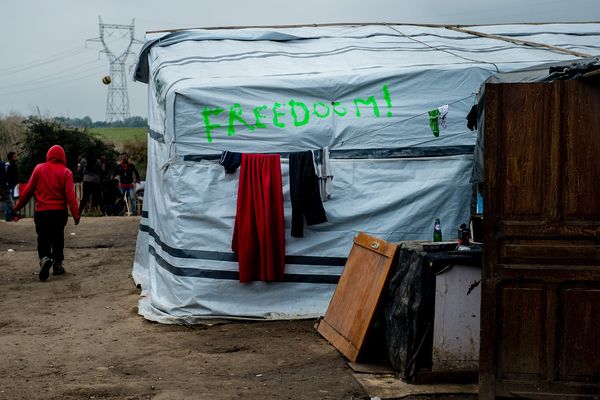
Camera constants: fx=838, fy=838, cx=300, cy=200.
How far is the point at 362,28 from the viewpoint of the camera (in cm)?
1091

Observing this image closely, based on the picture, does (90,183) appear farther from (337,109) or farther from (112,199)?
(337,109)

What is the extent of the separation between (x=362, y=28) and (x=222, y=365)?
5718 mm

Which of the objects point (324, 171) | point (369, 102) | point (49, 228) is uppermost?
point (369, 102)

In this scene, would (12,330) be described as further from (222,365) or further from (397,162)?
(397,162)

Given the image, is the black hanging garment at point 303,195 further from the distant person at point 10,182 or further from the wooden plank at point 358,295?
the distant person at point 10,182

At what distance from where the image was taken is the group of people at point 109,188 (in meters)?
20.7

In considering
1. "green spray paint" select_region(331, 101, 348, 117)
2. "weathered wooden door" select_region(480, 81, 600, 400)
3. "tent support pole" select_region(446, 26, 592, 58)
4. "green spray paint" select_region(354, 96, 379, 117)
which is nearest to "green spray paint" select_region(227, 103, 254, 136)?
"green spray paint" select_region(331, 101, 348, 117)

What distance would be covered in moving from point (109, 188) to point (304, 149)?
47.9ft

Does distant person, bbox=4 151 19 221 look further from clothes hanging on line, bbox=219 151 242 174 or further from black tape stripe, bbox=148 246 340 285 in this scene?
clothes hanging on line, bbox=219 151 242 174

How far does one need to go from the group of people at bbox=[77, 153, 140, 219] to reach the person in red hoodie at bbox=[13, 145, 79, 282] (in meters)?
9.71

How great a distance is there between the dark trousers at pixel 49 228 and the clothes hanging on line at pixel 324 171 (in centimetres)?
419

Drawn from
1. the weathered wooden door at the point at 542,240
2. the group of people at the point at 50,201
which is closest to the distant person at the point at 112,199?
the group of people at the point at 50,201

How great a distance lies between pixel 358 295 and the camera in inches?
273

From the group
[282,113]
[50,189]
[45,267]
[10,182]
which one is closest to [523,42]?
[282,113]
